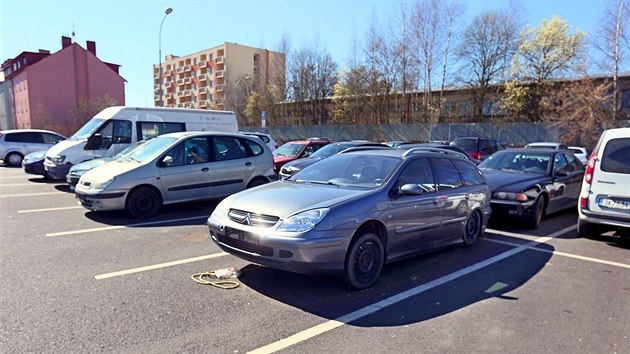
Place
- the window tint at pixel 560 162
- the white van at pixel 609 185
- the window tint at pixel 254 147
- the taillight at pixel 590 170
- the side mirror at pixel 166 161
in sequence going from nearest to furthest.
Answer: the white van at pixel 609 185 < the taillight at pixel 590 170 < the side mirror at pixel 166 161 < the window tint at pixel 560 162 < the window tint at pixel 254 147

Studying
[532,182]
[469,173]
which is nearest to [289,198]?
[469,173]

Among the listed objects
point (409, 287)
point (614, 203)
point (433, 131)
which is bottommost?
point (409, 287)

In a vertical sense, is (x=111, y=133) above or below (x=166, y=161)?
above

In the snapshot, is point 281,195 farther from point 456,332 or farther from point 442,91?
point 442,91

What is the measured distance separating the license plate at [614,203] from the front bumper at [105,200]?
8572mm

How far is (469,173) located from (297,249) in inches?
152

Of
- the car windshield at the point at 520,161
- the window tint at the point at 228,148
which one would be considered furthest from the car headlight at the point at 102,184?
the car windshield at the point at 520,161

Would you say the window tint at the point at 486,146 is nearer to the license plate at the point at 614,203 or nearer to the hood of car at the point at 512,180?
the hood of car at the point at 512,180

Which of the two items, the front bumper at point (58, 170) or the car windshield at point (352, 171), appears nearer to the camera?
the car windshield at point (352, 171)

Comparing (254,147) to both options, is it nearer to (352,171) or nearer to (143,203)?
(143,203)

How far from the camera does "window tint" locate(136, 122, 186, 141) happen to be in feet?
40.1

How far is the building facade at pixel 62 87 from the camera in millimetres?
41531

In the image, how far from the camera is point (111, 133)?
11836 millimetres

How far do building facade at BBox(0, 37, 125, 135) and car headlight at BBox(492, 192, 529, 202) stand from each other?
41909 millimetres
